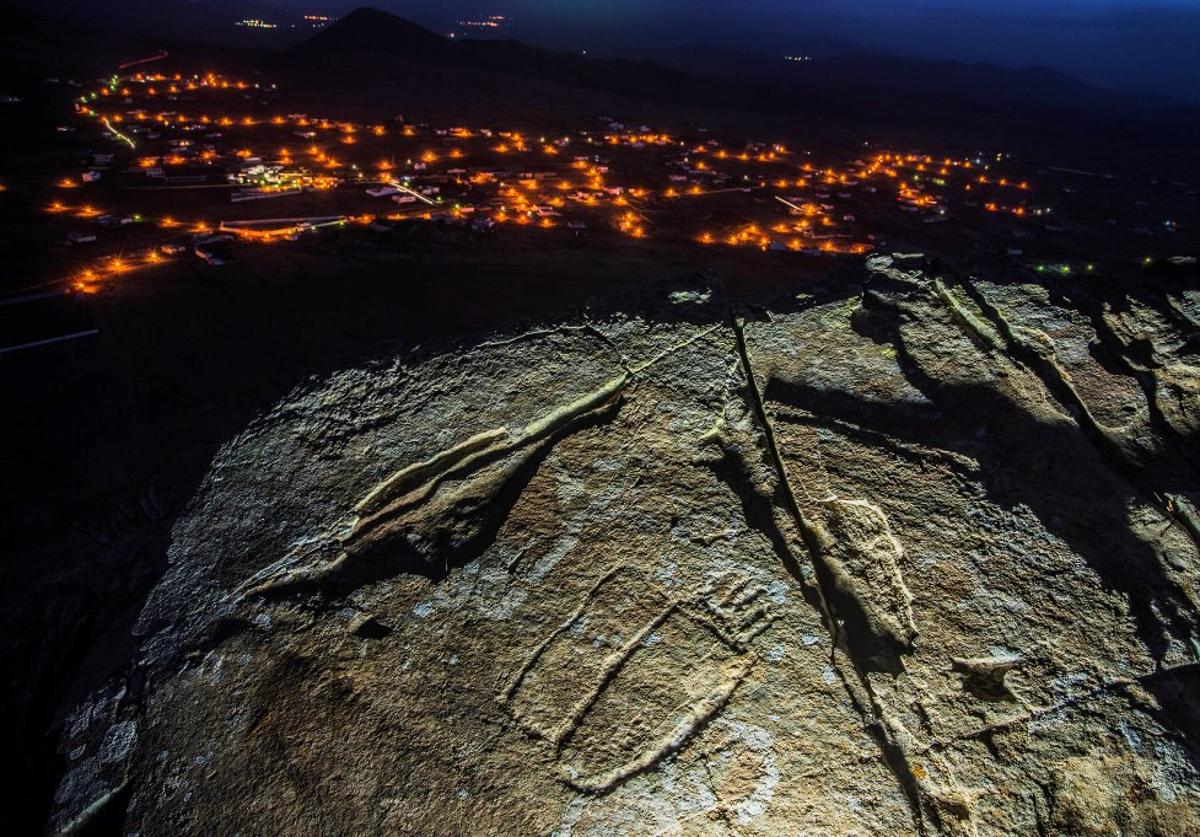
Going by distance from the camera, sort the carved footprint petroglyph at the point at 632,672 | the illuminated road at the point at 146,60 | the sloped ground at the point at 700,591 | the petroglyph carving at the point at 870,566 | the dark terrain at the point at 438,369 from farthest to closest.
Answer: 1. the illuminated road at the point at 146,60
2. the dark terrain at the point at 438,369
3. the petroglyph carving at the point at 870,566
4. the carved footprint petroglyph at the point at 632,672
5. the sloped ground at the point at 700,591

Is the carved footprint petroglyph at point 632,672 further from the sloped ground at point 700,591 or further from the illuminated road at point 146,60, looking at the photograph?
the illuminated road at point 146,60

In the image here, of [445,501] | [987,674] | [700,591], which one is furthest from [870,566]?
[445,501]

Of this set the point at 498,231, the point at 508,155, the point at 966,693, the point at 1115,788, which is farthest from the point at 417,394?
the point at 508,155

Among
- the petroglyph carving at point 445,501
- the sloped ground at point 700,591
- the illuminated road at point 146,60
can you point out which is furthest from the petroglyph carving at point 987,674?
the illuminated road at point 146,60

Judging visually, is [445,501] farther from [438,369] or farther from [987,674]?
[987,674]

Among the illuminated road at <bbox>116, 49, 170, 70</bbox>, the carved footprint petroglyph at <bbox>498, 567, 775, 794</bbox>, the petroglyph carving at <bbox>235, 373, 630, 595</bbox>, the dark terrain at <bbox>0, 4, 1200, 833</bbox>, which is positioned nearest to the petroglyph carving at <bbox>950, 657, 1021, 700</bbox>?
the dark terrain at <bbox>0, 4, 1200, 833</bbox>
